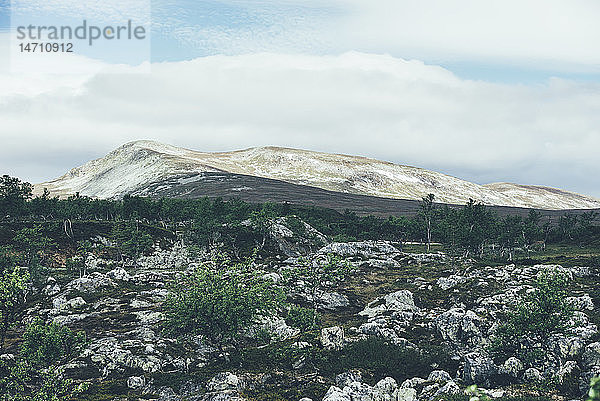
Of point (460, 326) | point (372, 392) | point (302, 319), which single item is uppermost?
point (302, 319)

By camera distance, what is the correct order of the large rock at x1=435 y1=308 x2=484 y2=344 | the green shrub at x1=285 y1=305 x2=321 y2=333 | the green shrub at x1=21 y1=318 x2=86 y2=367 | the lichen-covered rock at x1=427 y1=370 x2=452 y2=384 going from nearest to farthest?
the green shrub at x1=21 y1=318 x2=86 y2=367, the lichen-covered rock at x1=427 y1=370 x2=452 y2=384, the large rock at x1=435 y1=308 x2=484 y2=344, the green shrub at x1=285 y1=305 x2=321 y2=333

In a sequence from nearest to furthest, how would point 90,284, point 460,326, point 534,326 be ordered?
1. point 534,326
2. point 460,326
3. point 90,284

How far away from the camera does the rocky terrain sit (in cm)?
3834

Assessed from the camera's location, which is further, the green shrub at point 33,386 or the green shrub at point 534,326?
the green shrub at point 534,326

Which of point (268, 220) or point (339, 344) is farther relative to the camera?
point (268, 220)

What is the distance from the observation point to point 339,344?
5059 cm

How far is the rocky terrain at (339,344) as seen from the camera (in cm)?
3834

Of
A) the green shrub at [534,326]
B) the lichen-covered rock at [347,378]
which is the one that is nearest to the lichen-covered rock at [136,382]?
the lichen-covered rock at [347,378]

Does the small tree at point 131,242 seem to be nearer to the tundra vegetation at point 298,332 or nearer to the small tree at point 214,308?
the tundra vegetation at point 298,332

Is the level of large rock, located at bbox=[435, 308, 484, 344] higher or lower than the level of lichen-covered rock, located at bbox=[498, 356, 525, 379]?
lower

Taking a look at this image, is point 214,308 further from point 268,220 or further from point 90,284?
point 268,220

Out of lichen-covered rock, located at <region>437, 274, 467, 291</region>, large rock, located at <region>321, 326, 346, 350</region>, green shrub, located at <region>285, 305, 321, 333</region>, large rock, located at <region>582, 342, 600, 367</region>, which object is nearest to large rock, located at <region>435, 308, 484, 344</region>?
large rock, located at <region>321, 326, 346, 350</region>

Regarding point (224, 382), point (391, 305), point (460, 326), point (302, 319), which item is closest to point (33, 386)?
point (224, 382)

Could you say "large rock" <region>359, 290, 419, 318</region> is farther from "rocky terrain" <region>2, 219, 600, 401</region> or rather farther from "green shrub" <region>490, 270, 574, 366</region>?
"green shrub" <region>490, 270, 574, 366</region>
